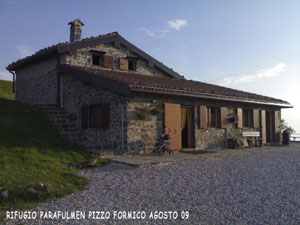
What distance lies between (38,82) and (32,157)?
8437 millimetres

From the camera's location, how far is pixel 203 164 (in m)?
8.17

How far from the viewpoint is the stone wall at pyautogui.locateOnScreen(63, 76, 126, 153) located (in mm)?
9859

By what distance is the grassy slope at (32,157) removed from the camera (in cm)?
484

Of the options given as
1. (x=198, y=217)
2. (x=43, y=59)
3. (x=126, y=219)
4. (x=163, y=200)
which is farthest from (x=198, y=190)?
(x=43, y=59)

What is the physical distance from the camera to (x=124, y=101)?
376 inches

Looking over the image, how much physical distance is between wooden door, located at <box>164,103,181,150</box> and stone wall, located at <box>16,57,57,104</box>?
5.96m

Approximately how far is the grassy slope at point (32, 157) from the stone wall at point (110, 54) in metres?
3.01

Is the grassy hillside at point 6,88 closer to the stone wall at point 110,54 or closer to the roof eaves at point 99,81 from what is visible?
the stone wall at point 110,54

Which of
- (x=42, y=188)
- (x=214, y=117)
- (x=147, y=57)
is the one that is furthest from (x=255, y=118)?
(x=42, y=188)

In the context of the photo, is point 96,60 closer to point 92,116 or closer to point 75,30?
point 75,30

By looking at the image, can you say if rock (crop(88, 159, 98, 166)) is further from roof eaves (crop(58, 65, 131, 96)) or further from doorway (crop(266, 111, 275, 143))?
doorway (crop(266, 111, 275, 143))

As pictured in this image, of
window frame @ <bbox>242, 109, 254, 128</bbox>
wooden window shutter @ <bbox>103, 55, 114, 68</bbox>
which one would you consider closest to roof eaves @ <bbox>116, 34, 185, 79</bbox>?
wooden window shutter @ <bbox>103, 55, 114, 68</bbox>

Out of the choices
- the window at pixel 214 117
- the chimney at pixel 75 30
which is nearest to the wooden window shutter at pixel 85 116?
the chimney at pixel 75 30

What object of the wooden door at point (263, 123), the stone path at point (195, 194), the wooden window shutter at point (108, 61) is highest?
the wooden window shutter at point (108, 61)
